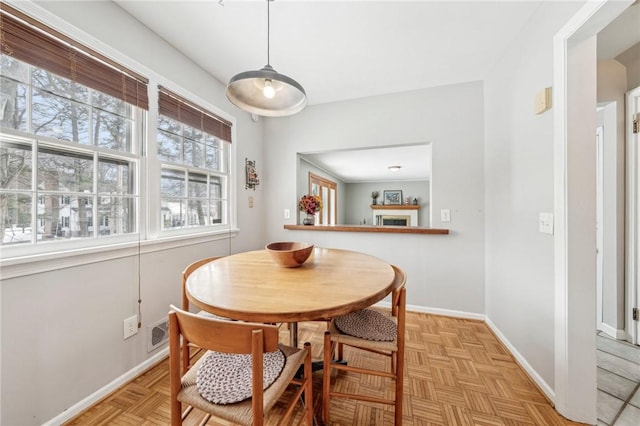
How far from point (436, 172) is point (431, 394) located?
6.41ft

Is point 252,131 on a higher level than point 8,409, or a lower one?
higher

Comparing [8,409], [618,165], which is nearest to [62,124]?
[8,409]

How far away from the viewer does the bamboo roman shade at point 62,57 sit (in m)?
1.09

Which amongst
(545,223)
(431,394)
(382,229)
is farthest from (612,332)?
(382,229)

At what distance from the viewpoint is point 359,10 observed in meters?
1.57

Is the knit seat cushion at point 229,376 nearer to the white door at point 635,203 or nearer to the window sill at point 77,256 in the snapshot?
the window sill at point 77,256

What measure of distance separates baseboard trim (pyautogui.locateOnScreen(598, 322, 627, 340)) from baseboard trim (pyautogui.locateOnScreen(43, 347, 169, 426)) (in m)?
3.65

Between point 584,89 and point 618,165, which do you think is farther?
point 618,165

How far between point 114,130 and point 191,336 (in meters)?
1.56

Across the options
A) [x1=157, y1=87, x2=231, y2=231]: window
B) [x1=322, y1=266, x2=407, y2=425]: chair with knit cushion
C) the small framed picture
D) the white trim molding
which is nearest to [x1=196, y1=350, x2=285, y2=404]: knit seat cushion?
[x1=322, y1=266, x2=407, y2=425]: chair with knit cushion

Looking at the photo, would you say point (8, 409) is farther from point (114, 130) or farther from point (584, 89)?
point (584, 89)

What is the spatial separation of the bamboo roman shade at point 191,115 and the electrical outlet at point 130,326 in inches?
59.0

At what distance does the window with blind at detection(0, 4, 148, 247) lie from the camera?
1121 mm

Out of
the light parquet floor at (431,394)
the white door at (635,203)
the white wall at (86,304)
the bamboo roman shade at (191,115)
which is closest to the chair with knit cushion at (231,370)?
the light parquet floor at (431,394)
